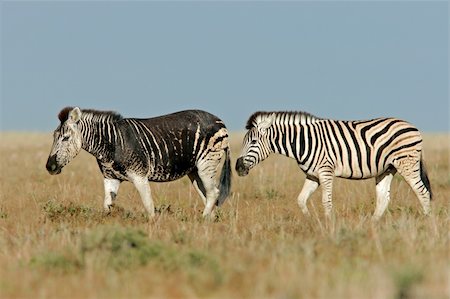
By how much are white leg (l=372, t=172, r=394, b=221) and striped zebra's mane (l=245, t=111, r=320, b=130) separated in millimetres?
1713

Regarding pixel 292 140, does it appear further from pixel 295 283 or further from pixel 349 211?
pixel 295 283

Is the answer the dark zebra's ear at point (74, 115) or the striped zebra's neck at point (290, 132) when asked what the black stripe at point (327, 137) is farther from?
the dark zebra's ear at point (74, 115)

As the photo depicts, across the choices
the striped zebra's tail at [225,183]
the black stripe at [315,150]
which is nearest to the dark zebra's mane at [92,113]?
the striped zebra's tail at [225,183]

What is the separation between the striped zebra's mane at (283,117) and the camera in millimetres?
12250

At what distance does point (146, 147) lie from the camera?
37.3ft

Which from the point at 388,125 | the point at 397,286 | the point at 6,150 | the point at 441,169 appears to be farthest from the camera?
the point at 6,150

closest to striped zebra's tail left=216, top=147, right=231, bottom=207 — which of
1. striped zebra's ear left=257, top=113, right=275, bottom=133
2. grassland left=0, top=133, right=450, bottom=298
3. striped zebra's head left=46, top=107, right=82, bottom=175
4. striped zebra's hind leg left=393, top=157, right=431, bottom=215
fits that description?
striped zebra's ear left=257, top=113, right=275, bottom=133

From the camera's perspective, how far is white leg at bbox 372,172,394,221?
1191cm

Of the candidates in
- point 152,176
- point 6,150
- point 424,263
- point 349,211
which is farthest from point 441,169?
point 6,150

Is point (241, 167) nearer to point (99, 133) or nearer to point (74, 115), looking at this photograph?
point (99, 133)

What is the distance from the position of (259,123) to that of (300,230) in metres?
3.53

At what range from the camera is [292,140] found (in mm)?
12000

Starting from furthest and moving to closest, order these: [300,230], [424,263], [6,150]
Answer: [6,150] → [300,230] → [424,263]

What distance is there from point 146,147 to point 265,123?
91.2 inches
